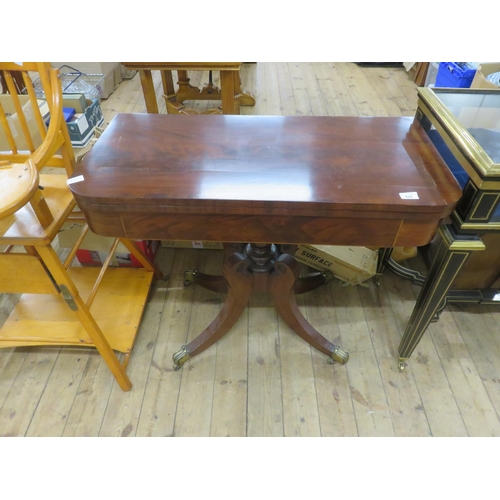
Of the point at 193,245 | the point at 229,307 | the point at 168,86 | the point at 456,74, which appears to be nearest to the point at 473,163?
the point at 229,307

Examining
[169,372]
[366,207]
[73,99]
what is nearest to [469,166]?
[366,207]

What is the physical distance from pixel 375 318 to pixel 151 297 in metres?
0.95

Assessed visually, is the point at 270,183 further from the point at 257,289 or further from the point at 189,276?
the point at 189,276

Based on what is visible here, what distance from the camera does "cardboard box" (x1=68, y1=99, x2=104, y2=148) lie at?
1778 millimetres

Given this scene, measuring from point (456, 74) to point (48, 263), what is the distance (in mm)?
2700

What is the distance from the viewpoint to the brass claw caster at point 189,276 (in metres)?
1.51

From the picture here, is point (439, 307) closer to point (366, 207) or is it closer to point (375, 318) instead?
point (375, 318)

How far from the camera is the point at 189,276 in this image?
4.99ft

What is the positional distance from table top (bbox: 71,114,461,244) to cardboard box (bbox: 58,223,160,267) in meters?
0.58

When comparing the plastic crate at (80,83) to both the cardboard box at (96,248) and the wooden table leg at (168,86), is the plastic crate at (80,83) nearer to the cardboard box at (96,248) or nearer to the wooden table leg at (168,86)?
the wooden table leg at (168,86)

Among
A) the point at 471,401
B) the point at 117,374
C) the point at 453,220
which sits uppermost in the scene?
the point at 453,220

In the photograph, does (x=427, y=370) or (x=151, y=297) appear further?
(x=151, y=297)

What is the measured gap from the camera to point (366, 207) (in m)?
0.78

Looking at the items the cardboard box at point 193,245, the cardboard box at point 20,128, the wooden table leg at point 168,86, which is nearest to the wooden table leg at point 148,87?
the wooden table leg at point 168,86
